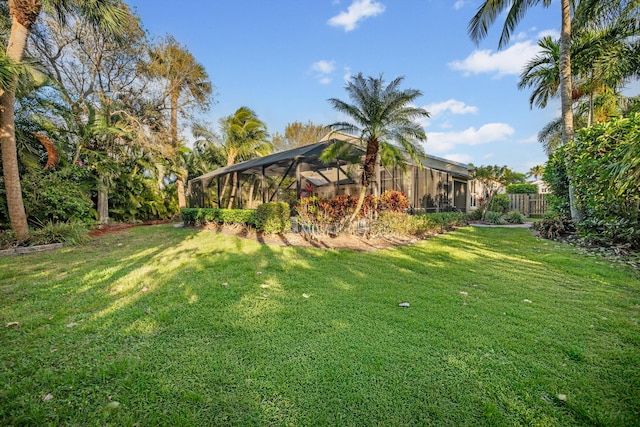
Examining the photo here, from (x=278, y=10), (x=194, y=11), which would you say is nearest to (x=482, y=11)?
(x=278, y=10)

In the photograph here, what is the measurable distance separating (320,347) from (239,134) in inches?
755

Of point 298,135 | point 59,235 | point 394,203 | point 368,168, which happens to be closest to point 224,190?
point 59,235

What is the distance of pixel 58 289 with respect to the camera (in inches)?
150

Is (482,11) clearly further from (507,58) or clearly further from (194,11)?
(194,11)

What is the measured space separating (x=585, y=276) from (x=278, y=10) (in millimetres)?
12380

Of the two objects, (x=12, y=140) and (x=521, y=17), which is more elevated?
(x=521, y=17)

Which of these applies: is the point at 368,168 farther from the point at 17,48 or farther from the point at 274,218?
the point at 17,48

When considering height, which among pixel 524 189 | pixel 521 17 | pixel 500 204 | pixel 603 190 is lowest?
pixel 603 190

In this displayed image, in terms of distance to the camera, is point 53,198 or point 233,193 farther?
point 233,193

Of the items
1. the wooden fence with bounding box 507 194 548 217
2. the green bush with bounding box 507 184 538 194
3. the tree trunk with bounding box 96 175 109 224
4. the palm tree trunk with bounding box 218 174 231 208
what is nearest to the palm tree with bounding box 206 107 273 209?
the palm tree trunk with bounding box 218 174 231 208

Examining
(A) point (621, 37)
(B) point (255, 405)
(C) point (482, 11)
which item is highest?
(C) point (482, 11)

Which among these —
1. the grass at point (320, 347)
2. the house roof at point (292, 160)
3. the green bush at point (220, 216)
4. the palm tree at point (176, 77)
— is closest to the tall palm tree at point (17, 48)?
the grass at point (320, 347)

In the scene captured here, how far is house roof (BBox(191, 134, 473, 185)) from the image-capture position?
965 cm

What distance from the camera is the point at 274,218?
802cm
